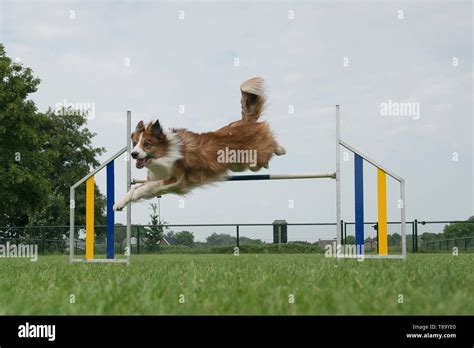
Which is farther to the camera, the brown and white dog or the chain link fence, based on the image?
the chain link fence

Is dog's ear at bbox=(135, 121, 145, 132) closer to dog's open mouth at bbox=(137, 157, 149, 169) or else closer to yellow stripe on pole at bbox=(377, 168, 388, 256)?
dog's open mouth at bbox=(137, 157, 149, 169)

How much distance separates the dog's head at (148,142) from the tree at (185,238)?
39.8 ft

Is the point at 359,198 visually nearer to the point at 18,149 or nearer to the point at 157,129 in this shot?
the point at 157,129

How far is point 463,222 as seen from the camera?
17.6 m

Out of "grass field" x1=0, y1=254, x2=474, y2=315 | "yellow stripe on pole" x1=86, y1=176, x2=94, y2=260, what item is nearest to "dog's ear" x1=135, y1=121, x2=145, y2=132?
"yellow stripe on pole" x1=86, y1=176, x2=94, y2=260

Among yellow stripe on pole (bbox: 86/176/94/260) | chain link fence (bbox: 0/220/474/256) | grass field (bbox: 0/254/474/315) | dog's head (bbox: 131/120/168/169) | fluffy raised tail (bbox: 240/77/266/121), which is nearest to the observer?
grass field (bbox: 0/254/474/315)

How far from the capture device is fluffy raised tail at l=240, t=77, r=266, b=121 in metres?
7.14

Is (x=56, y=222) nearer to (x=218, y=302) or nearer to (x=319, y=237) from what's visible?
(x=319, y=237)

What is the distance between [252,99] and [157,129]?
163 centimetres

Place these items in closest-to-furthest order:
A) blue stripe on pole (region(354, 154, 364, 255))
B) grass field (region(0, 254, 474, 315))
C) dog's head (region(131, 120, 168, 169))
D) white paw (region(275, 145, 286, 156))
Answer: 1. grass field (region(0, 254, 474, 315))
2. dog's head (region(131, 120, 168, 169))
3. blue stripe on pole (region(354, 154, 364, 255))
4. white paw (region(275, 145, 286, 156))

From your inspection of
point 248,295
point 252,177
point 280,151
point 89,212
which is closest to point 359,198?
point 252,177

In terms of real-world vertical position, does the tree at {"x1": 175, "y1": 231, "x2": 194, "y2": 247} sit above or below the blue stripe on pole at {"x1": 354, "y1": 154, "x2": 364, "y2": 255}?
below

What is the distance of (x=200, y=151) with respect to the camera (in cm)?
663
